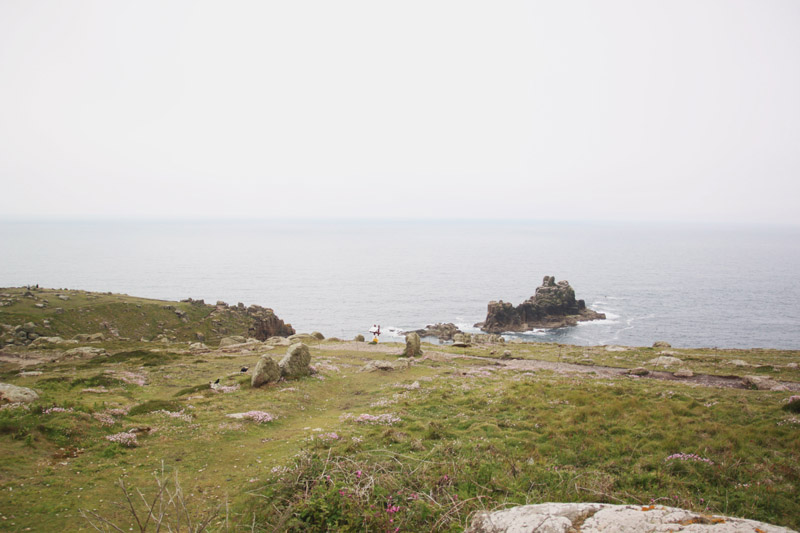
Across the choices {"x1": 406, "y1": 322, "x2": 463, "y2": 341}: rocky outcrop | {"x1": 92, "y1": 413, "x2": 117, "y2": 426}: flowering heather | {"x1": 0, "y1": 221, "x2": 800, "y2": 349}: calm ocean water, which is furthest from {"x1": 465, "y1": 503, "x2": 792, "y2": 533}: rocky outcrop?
{"x1": 406, "y1": 322, "x2": 463, "y2": 341}: rocky outcrop

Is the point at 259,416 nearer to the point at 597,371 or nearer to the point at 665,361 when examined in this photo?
the point at 597,371

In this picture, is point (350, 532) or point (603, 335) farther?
point (603, 335)

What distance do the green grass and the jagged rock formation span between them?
4707 cm

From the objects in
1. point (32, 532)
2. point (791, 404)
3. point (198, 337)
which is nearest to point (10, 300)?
point (198, 337)

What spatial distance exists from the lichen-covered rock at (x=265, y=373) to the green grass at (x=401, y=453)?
1.14 metres

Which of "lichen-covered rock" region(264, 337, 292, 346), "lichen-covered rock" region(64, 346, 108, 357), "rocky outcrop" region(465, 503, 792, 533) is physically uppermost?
"rocky outcrop" region(465, 503, 792, 533)

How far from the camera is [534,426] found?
17.1 meters

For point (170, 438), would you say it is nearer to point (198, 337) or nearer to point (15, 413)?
point (15, 413)

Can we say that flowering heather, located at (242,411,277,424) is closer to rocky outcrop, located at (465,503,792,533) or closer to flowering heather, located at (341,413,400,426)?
flowering heather, located at (341,413,400,426)

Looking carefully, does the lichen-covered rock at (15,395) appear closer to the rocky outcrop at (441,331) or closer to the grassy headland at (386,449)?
the grassy headland at (386,449)

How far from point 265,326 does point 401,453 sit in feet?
221

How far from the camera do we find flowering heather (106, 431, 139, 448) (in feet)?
52.2

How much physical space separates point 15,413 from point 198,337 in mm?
53452

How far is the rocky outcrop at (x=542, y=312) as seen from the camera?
104000 millimetres
